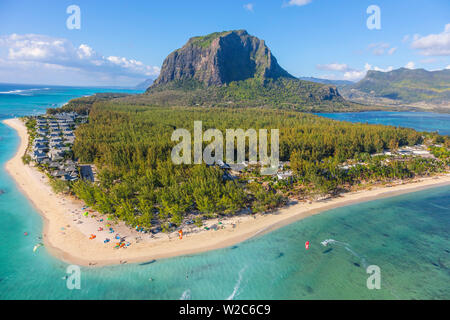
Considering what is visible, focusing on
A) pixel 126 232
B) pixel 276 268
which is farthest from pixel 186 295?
pixel 126 232

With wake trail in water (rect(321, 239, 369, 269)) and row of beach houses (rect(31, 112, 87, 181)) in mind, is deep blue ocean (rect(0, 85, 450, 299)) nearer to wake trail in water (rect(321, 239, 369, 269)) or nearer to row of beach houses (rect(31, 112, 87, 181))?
wake trail in water (rect(321, 239, 369, 269))

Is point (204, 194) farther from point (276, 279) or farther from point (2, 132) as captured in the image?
point (2, 132)

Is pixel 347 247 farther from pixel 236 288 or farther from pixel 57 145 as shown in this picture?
pixel 57 145

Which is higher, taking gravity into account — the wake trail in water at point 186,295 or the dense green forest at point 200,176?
the dense green forest at point 200,176

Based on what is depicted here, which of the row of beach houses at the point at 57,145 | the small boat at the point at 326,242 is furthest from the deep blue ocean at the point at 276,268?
the row of beach houses at the point at 57,145

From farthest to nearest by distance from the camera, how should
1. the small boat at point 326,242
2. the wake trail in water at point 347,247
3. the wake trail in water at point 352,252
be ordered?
the small boat at point 326,242, the wake trail in water at point 347,247, the wake trail in water at point 352,252

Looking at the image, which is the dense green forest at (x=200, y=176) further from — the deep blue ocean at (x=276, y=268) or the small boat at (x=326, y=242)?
the small boat at (x=326, y=242)

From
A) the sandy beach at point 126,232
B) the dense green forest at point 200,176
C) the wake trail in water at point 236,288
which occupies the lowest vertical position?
the wake trail in water at point 236,288
